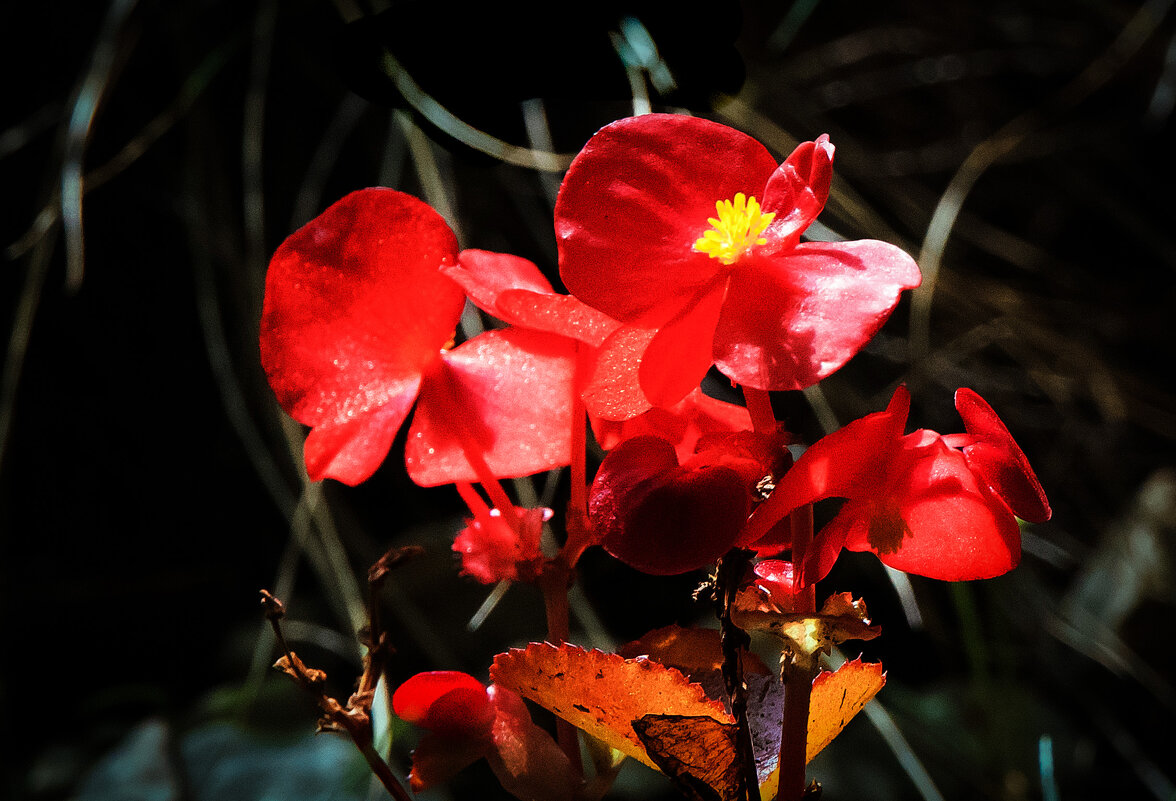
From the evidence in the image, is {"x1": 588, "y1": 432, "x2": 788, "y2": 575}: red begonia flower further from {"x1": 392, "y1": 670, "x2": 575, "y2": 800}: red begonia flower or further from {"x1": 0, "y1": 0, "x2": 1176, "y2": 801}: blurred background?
{"x1": 0, "y1": 0, "x2": 1176, "y2": 801}: blurred background

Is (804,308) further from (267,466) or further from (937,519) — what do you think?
(267,466)

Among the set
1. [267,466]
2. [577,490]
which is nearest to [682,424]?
[577,490]

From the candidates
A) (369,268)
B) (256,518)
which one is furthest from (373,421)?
(256,518)

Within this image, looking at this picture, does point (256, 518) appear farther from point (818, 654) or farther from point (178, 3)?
point (818, 654)

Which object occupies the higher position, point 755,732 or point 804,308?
point 804,308

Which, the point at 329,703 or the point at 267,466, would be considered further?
the point at 267,466

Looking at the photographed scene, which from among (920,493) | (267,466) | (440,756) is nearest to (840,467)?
(920,493)
